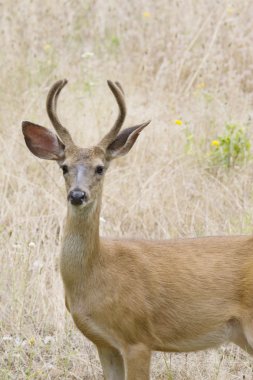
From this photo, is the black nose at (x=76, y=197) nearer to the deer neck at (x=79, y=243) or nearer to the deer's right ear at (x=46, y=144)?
Result: the deer neck at (x=79, y=243)

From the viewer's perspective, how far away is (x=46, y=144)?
18.4ft

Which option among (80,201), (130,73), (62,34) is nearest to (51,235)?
(80,201)

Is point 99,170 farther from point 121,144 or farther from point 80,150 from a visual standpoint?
point 121,144

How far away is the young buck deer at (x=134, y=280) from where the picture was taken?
17.3 ft

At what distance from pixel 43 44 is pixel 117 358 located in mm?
4966

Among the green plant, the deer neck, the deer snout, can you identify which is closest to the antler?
the deer neck

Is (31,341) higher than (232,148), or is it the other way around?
(232,148)

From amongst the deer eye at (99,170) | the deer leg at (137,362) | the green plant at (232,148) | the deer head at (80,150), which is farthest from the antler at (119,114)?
the green plant at (232,148)

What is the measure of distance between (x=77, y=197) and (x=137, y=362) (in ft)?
2.96

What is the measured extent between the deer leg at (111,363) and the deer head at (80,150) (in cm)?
83

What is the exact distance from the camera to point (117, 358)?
554 centimetres

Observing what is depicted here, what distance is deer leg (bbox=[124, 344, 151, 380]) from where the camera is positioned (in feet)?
17.3

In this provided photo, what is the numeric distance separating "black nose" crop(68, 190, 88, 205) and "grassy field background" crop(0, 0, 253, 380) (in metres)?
1.16

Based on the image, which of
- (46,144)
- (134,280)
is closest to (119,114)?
(46,144)
